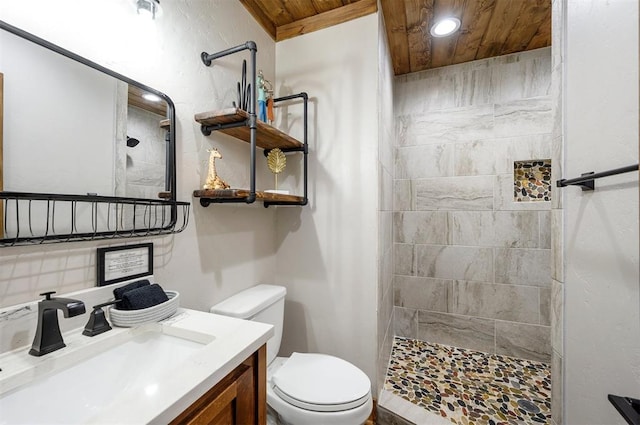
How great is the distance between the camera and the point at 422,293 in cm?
234

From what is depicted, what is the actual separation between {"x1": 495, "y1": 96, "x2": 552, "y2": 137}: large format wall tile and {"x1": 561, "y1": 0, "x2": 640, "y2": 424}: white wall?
55.2 inches

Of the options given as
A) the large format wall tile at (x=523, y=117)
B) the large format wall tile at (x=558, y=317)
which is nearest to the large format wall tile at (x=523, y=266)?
the large format wall tile at (x=523, y=117)

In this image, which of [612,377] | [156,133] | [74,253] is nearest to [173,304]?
[74,253]

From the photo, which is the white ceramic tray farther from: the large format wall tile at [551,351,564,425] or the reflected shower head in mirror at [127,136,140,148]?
the large format wall tile at [551,351,564,425]

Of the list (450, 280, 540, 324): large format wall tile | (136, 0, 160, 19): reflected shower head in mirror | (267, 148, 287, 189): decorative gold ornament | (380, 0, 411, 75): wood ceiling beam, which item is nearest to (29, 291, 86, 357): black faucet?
(136, 0, 160, 19): reflected shower head in mirror

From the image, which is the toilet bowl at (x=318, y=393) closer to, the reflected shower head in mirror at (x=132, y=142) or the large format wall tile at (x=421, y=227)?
the reflected shower head in mirror at (x=132, y=142)

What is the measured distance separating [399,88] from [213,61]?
5.61 ft

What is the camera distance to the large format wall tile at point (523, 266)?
6.59ft

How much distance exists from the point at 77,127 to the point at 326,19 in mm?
1496

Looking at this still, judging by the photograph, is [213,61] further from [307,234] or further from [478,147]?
[478,147]

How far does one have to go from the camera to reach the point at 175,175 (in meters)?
1.13

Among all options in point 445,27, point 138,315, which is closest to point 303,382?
point 138,315

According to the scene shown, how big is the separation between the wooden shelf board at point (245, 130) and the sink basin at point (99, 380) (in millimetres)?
863

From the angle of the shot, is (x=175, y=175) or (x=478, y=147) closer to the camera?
(x=175, y=175)
